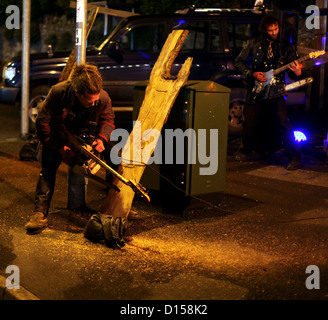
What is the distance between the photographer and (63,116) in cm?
543

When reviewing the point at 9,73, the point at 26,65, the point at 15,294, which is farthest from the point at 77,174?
the point at 9,73

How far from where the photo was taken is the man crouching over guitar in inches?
322

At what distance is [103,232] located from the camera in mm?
5219

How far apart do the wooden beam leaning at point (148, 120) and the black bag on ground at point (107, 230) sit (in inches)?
11.1

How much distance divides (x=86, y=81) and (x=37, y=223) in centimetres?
150

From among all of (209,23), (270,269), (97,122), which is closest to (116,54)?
(209,23)

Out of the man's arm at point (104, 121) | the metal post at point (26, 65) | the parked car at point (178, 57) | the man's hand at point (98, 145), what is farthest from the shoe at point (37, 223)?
the parked car at point (178, 57)

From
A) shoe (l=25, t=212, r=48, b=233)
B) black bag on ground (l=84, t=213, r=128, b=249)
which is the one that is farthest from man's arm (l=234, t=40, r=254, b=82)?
shoe (l=25, t=212, r=48, b=233)

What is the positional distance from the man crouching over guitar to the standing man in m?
3.30

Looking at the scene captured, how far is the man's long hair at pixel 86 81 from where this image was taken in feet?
16.9

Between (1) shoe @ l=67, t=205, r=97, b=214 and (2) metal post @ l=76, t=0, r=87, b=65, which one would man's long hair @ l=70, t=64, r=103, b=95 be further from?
(1) shoe @ l=67, t=205, r=97, b=214

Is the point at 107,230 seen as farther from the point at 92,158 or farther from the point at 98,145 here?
the point at 98,145
